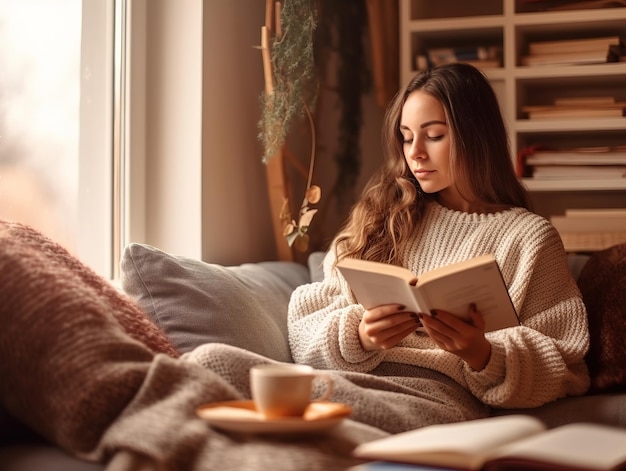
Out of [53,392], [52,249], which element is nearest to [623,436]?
[53,392]

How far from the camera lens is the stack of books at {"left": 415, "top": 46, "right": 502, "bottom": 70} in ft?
9.70

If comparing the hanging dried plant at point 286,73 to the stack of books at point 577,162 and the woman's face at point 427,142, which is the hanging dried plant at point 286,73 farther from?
the stack of books at point 577,162

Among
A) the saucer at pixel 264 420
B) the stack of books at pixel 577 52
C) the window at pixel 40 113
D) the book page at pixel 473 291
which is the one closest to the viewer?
the saucer at pixel 264 420

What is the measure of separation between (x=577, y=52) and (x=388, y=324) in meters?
1.57

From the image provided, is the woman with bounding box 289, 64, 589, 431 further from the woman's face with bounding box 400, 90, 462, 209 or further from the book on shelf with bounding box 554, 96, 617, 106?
the book on shelf with bounding box 554, 96, 617, 106

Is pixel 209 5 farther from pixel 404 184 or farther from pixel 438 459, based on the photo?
pixel 438 459

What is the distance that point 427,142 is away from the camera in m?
2.10

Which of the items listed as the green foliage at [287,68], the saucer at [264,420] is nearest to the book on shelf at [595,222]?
the green foliage at [287,68]

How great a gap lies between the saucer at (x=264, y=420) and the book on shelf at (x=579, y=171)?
1843mm

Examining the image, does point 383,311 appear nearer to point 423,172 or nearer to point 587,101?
point 423,172

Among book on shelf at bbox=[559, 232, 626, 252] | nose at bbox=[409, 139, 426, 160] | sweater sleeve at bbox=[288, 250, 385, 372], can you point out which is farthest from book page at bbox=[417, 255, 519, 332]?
book on shelf at bbox=[559, 232, 626, 252]

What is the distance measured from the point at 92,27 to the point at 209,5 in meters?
0.35

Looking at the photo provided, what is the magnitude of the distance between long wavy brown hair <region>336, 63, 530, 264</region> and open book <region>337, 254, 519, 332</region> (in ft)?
1.48

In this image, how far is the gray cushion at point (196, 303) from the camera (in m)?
1.82
